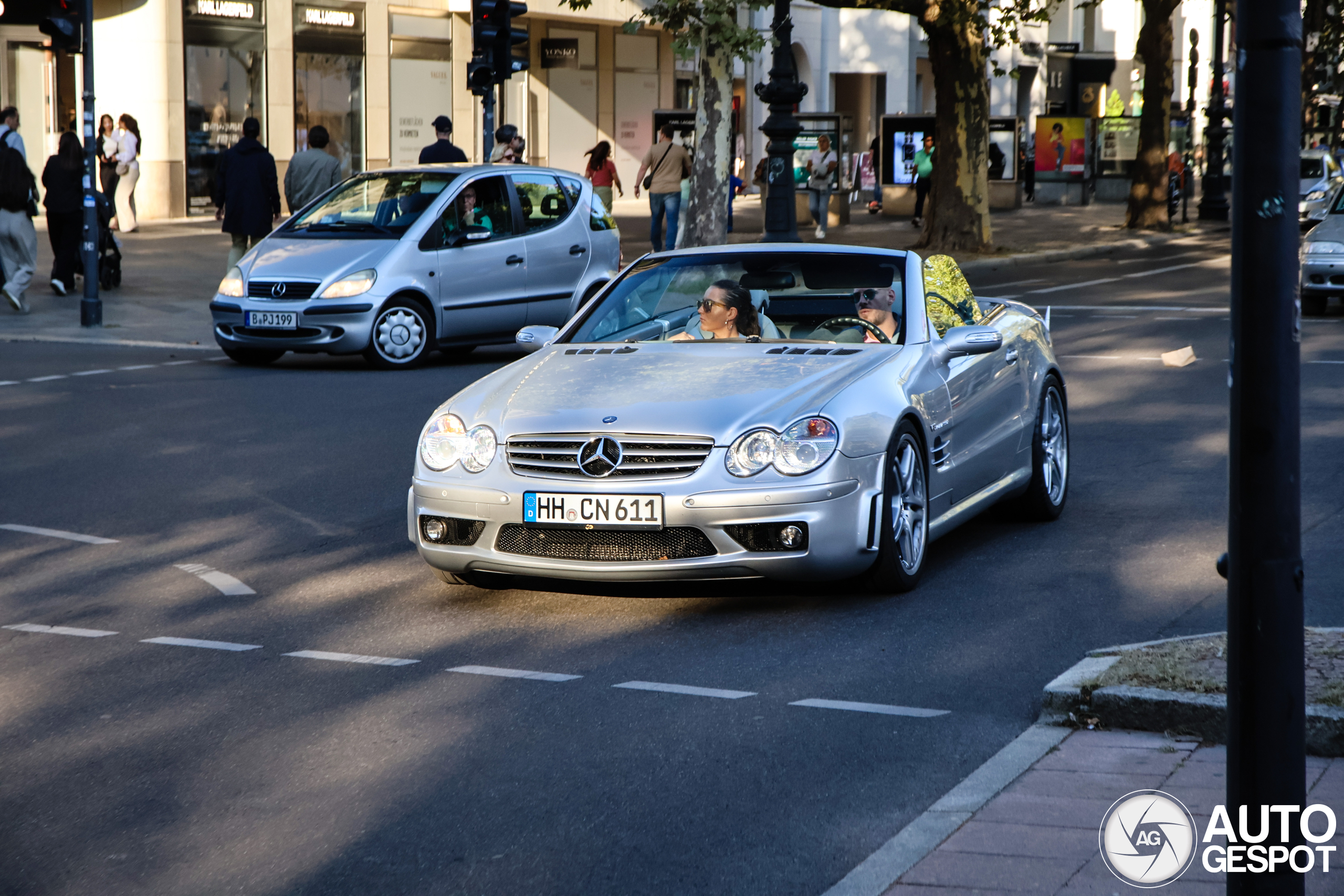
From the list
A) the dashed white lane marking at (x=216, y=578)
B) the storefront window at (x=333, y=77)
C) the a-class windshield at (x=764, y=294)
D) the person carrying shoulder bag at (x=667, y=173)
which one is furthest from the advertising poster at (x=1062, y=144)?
the dashed white lane marking at (x=216, y=578)

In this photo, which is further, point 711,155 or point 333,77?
point 333,77

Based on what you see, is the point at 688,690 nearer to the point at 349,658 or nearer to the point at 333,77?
the point at 349,658

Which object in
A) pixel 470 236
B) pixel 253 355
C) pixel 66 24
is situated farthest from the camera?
pixel 66 24

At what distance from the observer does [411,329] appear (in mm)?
15266

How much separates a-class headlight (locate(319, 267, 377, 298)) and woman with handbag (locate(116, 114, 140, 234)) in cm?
1671

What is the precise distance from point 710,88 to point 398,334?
466 inches

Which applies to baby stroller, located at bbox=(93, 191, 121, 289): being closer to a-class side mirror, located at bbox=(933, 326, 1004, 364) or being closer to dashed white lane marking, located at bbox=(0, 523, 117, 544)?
dashed white lane marking, located at bbox=(0, 523, 117, 544)

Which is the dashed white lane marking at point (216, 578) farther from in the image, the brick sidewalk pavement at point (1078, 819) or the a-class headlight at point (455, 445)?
the brick sidewalk pavement at point (1078, 819)

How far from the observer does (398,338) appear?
15.2 metres

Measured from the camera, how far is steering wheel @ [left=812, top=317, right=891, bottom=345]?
7457mm

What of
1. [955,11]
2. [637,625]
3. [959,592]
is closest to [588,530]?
[637,625]

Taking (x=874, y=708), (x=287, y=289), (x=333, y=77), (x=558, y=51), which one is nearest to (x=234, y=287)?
(x=287, y=289)

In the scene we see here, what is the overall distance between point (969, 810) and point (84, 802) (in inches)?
86.7

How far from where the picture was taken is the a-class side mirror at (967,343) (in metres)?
7.33
